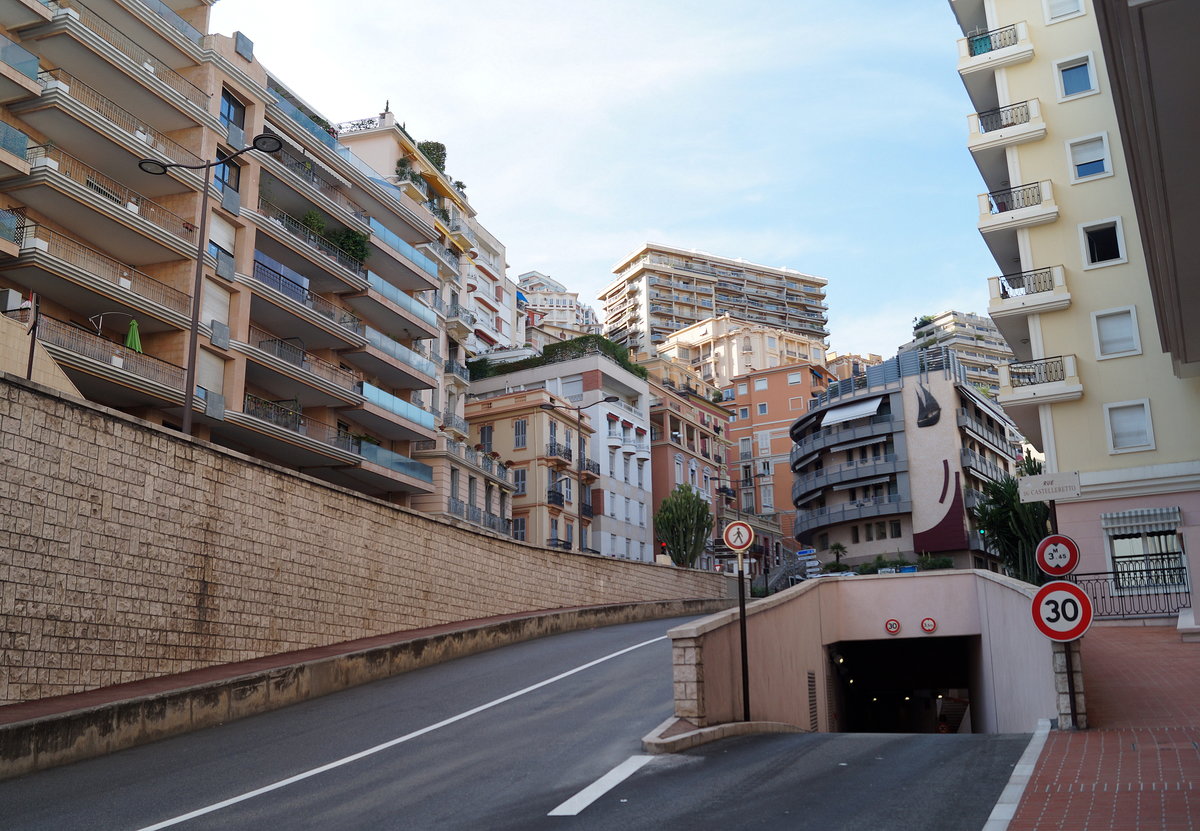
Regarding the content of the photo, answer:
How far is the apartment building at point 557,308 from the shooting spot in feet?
433

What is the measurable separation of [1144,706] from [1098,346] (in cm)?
2090

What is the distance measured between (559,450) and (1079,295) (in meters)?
33.1

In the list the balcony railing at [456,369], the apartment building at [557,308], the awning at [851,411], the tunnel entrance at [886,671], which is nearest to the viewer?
the tunnel entrance at [886,671]

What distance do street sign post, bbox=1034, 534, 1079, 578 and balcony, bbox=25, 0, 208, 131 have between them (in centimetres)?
2891

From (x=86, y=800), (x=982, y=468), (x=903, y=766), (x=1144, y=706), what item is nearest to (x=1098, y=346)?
(x=1144, y=706)

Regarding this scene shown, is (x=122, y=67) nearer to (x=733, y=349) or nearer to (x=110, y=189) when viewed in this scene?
(x=110, y=189)

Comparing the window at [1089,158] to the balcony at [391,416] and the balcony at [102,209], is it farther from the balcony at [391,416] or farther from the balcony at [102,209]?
the balcony at [102,209]

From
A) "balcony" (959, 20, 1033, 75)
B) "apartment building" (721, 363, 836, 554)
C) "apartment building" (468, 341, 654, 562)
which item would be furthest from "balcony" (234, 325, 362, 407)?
"apartment building" (721, 363, 836, 554)

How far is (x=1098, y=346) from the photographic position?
109 ft

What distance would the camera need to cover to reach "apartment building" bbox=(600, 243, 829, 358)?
150875 mm

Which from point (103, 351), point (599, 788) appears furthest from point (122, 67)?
point (599, 788)

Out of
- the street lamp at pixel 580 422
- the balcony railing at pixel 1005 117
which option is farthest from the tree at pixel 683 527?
the balcony railing at pixel 1005 117

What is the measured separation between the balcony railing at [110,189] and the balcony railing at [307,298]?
367cm

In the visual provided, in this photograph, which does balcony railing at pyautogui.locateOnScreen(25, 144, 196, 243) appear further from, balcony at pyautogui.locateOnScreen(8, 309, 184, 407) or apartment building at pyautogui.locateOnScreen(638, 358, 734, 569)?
apartment building at pyautogui.locateOnScreen(638, 358, 734, 569)
